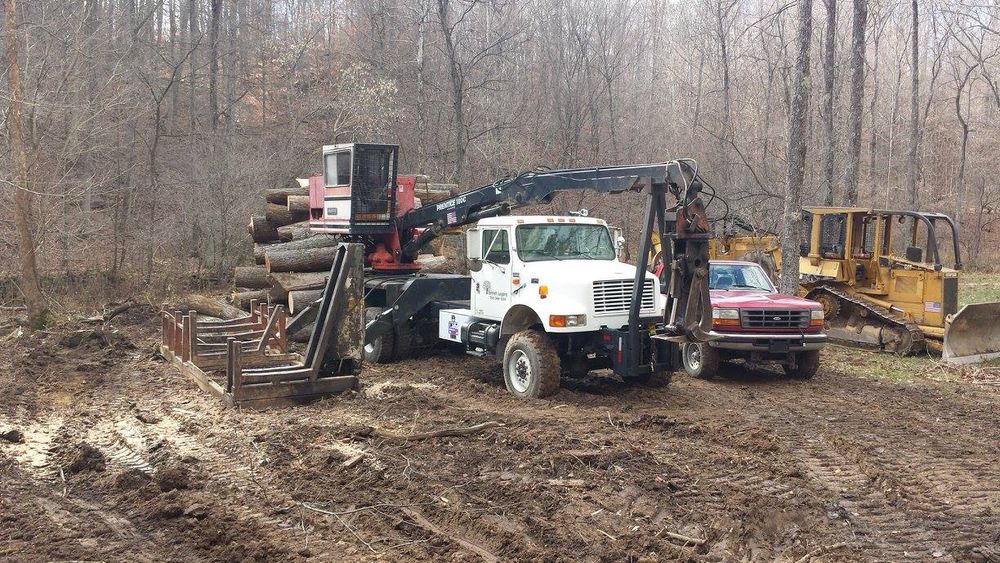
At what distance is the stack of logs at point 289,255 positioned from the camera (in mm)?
16141

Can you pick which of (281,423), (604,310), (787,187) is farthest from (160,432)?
(787,187)

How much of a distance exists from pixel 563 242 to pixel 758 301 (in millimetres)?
3122

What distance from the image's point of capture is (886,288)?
52.9 ft

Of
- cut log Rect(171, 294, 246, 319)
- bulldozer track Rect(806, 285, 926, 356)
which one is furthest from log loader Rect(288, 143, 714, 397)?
bulldozer track Rect(806, 285, 926, 356)

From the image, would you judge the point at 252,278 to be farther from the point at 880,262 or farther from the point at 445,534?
the point at 445,534

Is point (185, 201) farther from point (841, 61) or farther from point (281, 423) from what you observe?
point (841, 61)

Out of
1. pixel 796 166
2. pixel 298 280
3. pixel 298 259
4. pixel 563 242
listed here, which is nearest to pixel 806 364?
pixel 563 242

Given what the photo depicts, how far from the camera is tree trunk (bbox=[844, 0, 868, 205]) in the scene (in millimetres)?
20562

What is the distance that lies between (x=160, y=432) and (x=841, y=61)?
116ft

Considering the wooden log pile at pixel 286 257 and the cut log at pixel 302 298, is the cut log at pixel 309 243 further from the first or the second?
the cut log at pixel 302 298

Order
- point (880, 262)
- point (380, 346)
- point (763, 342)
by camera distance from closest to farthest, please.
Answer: point (763, 342) → point (380, 346) → point (880, 262)

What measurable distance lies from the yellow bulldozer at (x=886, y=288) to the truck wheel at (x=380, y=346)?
8.62 meters

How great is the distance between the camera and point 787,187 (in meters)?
17.4

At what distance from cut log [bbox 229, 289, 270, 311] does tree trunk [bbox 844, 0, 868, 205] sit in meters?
14.5
